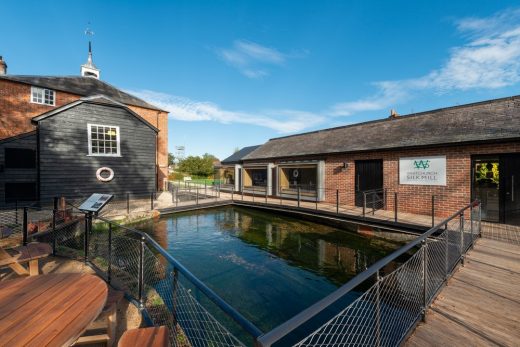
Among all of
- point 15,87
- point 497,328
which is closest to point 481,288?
point 497,328

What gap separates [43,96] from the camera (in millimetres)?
14445

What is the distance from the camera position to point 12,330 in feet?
5.12

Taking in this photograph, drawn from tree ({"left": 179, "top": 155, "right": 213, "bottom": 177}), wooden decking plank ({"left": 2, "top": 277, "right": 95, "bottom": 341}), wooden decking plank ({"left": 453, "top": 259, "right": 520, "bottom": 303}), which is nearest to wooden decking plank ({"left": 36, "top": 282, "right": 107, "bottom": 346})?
wooden decking plank ({"left": 2, "top": 277, "right": 95, "bottom": 341})

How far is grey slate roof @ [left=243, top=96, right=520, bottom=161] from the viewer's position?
27.4 feet

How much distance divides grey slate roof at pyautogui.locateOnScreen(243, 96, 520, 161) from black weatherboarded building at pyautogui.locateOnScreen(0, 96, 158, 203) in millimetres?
9346

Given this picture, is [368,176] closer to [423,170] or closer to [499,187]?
[423,170]

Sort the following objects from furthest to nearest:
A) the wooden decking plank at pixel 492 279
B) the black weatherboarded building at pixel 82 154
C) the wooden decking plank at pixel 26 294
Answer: the black weatherboarded building at pixel 82 154 → the wooden decking plank at pixel 492 279 → the wooden decking plank at pixel 26 294

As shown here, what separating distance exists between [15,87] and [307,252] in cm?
1855

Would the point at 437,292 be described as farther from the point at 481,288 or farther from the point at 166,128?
the point at 166,128

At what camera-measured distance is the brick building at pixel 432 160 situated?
7.95 metres

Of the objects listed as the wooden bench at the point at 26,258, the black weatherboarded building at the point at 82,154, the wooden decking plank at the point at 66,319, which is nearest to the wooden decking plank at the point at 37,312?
the wooden decking plank at the point at 66,319

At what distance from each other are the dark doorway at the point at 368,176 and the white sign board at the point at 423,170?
964mm

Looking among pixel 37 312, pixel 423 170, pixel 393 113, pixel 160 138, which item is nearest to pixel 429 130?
pixel 423 170

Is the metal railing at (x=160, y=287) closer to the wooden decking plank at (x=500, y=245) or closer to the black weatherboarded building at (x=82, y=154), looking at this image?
the black weatherboarded building at (x=82, y=154)
